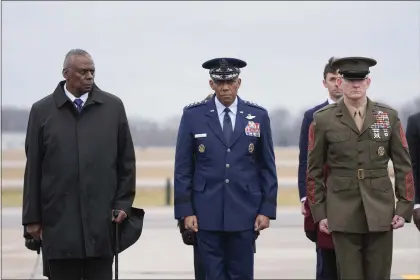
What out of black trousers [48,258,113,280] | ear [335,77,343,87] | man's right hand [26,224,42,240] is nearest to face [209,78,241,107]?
ear [335,77,343,87]

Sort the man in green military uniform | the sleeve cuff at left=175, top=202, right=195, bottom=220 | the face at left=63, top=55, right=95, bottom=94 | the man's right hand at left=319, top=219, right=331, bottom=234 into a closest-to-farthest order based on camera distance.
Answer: the man in green military uniform, the man's right hand at left=319, top=219, right=331, bottom=234, the face at left=63, top=55, right=95, bottom=94, the sleeve cuff at left=175, top=202, right=195, bottom=220

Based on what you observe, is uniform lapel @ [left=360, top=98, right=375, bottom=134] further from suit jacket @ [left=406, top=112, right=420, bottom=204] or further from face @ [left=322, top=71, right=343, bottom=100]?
face @ [left=322, top=71, right=343, bottom=100]

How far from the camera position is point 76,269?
22.8 feet

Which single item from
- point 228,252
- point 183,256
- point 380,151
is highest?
point 380,151

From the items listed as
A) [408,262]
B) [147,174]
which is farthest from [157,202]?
[408,262]

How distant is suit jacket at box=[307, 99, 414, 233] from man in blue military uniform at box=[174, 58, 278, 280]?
0.55 meters

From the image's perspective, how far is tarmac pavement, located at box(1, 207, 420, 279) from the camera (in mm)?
11094

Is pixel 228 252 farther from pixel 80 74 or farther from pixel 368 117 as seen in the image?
pixel 80 74

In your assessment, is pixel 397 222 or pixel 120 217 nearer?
pixel 397 222

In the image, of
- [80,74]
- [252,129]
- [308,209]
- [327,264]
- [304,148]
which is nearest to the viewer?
[80,74]

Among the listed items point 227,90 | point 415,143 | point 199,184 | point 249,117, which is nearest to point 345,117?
point 249,117

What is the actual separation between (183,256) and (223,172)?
5285 millimetres

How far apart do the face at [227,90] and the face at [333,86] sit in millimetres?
995

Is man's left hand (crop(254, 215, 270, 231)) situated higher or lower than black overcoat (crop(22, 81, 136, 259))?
lower
